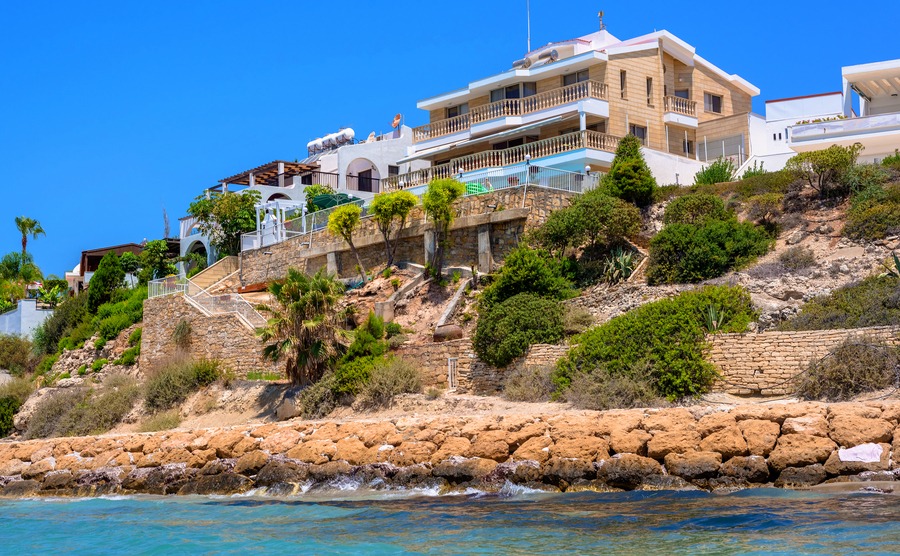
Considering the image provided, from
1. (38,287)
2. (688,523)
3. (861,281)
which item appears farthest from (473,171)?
(38,287)

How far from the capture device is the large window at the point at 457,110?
143ft

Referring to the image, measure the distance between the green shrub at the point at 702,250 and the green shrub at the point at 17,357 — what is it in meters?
27.4

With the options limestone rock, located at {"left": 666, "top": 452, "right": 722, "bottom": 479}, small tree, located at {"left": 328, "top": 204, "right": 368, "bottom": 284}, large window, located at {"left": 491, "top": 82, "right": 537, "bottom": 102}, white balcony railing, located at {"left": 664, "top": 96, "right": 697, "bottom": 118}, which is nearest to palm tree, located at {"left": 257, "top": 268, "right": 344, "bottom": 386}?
small tree, located at {"left": 328, "top": 204, "right": 368, "bottom": 284}

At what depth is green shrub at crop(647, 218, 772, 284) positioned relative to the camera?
2745cm

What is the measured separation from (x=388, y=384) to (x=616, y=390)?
6.58 metres

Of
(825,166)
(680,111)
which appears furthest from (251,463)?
(680,111)

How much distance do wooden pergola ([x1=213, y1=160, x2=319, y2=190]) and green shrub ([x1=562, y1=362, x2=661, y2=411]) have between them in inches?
1256

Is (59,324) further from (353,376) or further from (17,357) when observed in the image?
(353,376)

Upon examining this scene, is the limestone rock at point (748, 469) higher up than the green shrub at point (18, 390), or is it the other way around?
the green shrub at point (18, 390)

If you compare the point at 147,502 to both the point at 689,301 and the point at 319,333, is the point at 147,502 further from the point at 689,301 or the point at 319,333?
the point at 689,301

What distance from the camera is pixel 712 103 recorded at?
42.8m

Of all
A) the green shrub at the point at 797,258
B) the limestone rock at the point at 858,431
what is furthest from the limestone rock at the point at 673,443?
the green shrub at the point at 797,258

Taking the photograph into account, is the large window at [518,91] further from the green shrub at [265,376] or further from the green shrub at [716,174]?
the green shrub at [265,376]

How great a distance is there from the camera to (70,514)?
67.0 ft
